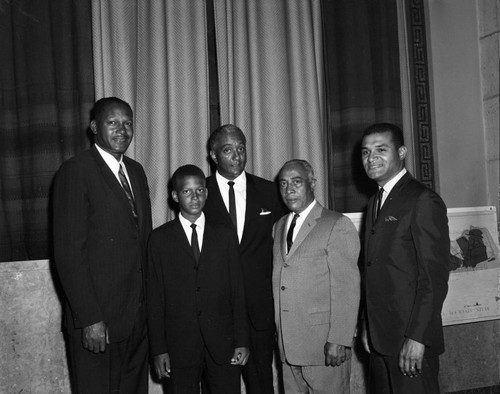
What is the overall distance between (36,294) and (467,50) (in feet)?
11.2

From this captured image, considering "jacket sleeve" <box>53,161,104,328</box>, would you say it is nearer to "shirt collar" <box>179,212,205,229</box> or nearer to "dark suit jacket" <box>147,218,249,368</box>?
"dark suit jacket" <box>147,218,249,368</box>

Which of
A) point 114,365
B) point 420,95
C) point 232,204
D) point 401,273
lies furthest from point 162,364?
point 420,95

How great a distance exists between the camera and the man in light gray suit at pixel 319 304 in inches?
93.2

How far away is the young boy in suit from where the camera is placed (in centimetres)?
238

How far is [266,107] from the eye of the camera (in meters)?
3.49

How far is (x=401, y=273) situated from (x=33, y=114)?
2.22 metres

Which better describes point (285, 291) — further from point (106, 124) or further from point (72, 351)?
point (106, 124)

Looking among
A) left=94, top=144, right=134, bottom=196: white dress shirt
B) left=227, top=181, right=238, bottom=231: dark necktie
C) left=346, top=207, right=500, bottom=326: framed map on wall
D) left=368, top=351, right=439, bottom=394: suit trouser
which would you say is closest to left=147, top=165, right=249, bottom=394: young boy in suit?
left=227, top=181, right=238, bottom=231: dark necktie

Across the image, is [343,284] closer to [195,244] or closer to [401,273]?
[401,273]

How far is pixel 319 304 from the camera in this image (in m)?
2.42

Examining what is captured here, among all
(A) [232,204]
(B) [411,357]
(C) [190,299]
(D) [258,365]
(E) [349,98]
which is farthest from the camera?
(E) [349,98]

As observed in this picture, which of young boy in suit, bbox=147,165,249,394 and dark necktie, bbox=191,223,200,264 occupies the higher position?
dark necktie, bbox=191,223,200,264

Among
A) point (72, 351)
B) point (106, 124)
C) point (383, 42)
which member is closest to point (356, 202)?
point (383, 42)

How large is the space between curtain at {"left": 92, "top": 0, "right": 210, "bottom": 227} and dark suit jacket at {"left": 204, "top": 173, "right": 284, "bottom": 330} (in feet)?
1.82
